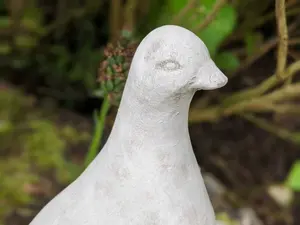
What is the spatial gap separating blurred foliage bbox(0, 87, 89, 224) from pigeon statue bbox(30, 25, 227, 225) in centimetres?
27

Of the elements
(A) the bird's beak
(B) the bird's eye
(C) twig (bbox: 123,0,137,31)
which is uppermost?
(B) the bird's eye

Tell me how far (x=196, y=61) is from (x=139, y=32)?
43cm

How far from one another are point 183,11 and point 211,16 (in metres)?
0.05

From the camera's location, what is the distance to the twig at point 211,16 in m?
0.64

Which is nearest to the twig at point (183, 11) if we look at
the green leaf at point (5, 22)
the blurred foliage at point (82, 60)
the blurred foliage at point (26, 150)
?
the blurred foliage at point (82, 60)

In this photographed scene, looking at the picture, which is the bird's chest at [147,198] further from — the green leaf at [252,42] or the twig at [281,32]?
the green leaf at [252,42]

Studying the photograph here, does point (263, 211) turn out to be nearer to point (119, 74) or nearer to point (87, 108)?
point (87, 108)

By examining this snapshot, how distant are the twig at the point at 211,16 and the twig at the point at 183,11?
3 centimetres

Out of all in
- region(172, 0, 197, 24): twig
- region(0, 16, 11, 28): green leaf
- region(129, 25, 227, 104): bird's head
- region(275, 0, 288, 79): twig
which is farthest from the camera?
region(0, 16, 11, 28): green leaf

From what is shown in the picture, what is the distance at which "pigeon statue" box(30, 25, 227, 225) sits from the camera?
447 mm

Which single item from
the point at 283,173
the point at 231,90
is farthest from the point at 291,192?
the point at 231,90

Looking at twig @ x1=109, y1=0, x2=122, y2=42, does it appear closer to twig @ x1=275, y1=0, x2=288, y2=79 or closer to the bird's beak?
twig @ x1=275, y1=0, x2=288, y2=79

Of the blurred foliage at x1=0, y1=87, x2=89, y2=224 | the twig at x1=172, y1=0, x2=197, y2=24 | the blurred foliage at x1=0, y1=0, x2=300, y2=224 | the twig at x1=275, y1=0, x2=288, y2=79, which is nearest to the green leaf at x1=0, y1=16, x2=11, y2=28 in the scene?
the blurred foliage at x1=0, y1=0, x2=300, y2=224

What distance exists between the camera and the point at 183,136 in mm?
488
